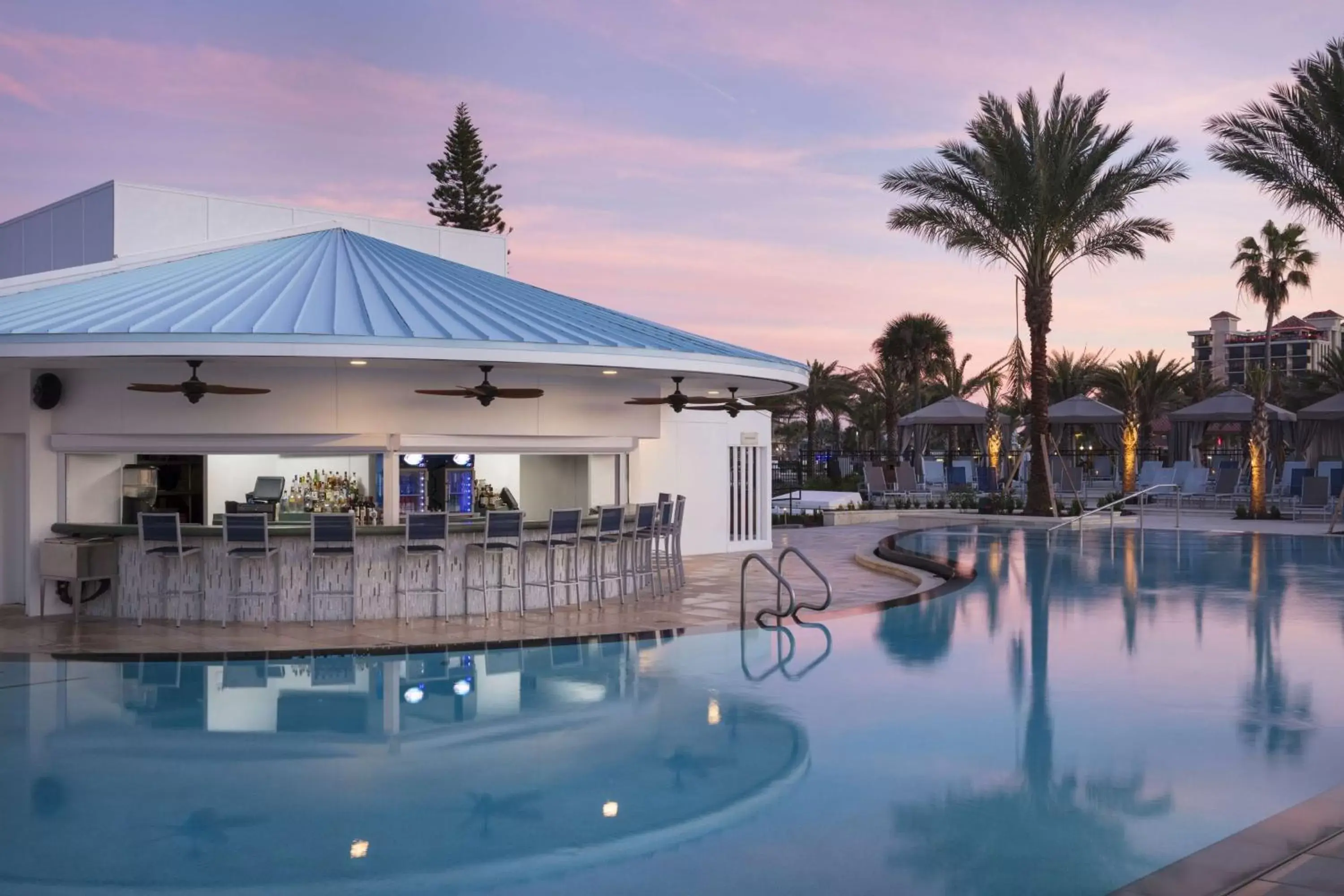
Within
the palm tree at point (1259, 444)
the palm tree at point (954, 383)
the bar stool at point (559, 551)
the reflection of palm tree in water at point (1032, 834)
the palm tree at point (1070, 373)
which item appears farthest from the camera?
the palm tree at point (1070, 373)

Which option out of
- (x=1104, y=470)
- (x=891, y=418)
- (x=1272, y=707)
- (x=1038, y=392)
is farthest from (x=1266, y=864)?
(x=891, y=418)

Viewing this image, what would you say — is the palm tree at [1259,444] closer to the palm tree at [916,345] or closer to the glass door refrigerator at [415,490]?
the palm tree at [916,345]

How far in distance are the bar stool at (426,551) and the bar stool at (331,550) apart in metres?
0.44

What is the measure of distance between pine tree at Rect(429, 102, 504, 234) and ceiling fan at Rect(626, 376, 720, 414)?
32522 millimetres

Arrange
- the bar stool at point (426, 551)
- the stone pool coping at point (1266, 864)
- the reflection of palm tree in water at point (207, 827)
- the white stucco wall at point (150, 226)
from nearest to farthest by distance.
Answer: the stone pool coping at point (1266, 864), the reflection of palm tree in water at point (207, 827), the bar stool at point (426, 551), the white stucco wall at point (150, 226)

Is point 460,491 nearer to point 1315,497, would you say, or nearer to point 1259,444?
point 1259,444

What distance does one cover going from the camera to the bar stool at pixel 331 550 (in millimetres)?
11219

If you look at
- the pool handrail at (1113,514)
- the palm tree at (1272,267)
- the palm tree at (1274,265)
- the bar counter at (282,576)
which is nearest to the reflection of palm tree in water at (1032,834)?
the bar counter at (282,576)

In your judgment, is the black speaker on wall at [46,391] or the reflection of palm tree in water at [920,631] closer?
the reflection of palm tree in water at [920,631]

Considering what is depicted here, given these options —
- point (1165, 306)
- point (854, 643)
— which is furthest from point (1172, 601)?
point (1165, 306)

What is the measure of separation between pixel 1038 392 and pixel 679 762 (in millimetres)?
20847

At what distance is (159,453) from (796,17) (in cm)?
1443

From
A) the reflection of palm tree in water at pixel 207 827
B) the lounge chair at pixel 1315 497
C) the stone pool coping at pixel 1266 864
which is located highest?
the lounge chair at pixel 1315 497

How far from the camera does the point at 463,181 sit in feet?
151
